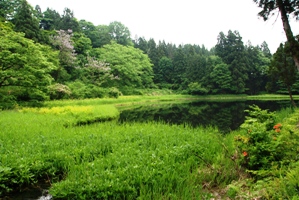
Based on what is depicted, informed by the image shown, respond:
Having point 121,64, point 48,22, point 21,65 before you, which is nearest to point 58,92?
point 21,65

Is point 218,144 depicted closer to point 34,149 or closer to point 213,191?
point 213,191

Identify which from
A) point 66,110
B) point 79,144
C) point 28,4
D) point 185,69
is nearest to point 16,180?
point 79,144

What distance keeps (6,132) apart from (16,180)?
371cm

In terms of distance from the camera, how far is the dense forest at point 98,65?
1500 centimetres

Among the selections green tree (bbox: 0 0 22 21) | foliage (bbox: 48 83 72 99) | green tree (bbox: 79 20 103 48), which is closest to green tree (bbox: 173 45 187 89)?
green tree (bbox: 79 20 103 48)

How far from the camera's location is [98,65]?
32.1 metres

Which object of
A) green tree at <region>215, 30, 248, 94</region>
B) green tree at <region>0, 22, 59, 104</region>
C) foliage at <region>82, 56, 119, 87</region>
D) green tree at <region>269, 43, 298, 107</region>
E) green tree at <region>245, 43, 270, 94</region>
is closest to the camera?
green tree at <region>0, 22, 59, 104</region>

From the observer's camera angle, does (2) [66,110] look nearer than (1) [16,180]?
No

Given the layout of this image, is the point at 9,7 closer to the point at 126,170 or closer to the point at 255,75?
the point at 126,170

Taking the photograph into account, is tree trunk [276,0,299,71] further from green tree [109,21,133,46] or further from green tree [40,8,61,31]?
green tree [109,21,133,46]

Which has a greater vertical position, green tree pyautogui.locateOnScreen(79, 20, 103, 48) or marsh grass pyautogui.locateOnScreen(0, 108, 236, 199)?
green tree pyautogui.locateOnScreen(79, 20, 103, 48)

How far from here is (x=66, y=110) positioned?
14703 mm

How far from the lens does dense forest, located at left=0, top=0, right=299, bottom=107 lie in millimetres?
15000

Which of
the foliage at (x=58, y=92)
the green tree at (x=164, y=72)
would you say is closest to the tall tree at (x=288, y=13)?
the foliage at (x=58, y=92)
